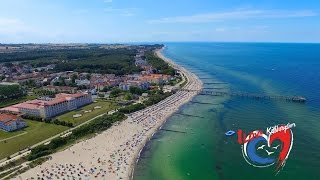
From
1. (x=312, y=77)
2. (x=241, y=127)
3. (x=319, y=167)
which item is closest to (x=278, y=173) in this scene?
(x=319, y=167)

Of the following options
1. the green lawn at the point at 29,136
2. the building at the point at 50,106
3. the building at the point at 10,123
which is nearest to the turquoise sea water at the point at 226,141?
the green lawn at the point at 29,136

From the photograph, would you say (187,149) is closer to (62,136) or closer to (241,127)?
(241,127)

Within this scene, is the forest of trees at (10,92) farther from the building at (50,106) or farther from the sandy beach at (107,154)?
the sandy beach at (107,154)

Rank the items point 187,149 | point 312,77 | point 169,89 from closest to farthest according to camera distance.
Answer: point 187,149, point 169,89, point 312,77

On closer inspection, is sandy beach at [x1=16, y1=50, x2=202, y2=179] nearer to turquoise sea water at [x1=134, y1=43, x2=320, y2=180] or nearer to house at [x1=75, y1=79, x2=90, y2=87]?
turquoise sea water at [x1=134, y1=43, x2=320, y2=180]

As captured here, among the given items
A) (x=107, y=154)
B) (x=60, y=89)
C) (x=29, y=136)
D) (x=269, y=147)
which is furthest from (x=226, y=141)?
(x=60, y=89)

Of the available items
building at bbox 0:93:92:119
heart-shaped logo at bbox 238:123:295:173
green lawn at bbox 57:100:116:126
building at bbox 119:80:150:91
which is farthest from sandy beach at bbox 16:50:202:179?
building at bbox 119:80:150:91
